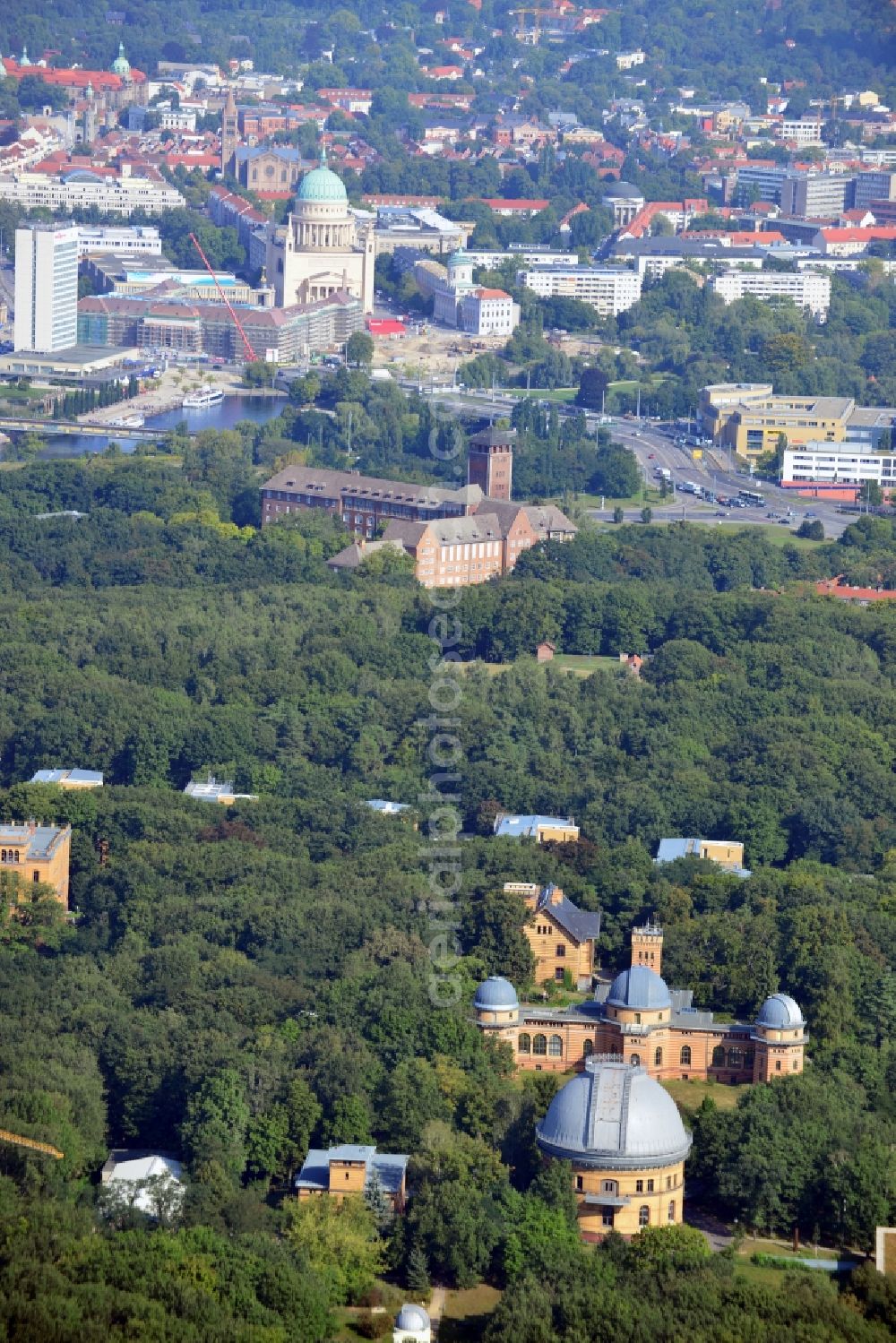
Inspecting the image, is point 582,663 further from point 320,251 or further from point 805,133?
point 805,133

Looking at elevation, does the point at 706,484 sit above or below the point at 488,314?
below

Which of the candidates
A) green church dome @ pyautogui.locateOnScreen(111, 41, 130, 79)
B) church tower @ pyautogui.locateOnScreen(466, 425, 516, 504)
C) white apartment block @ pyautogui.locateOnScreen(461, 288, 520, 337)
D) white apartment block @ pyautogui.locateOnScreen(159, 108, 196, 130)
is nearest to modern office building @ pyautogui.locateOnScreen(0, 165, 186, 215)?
white apartment block @ pyautogui.locateOnScreen(159, 108, 196, 130)

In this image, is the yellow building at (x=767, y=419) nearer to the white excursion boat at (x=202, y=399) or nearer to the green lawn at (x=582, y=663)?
the white excursion boat at (x=202, y=399)

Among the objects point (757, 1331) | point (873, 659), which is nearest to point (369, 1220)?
point (757, 1331)

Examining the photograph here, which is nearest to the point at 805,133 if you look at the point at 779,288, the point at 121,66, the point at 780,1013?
the point at 121,66

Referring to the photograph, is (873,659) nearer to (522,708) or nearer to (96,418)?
(522,708)

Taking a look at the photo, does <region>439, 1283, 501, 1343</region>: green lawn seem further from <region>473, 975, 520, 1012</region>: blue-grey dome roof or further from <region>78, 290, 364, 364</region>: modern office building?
<region>78, 290, 364, 364</region>: modern office building
